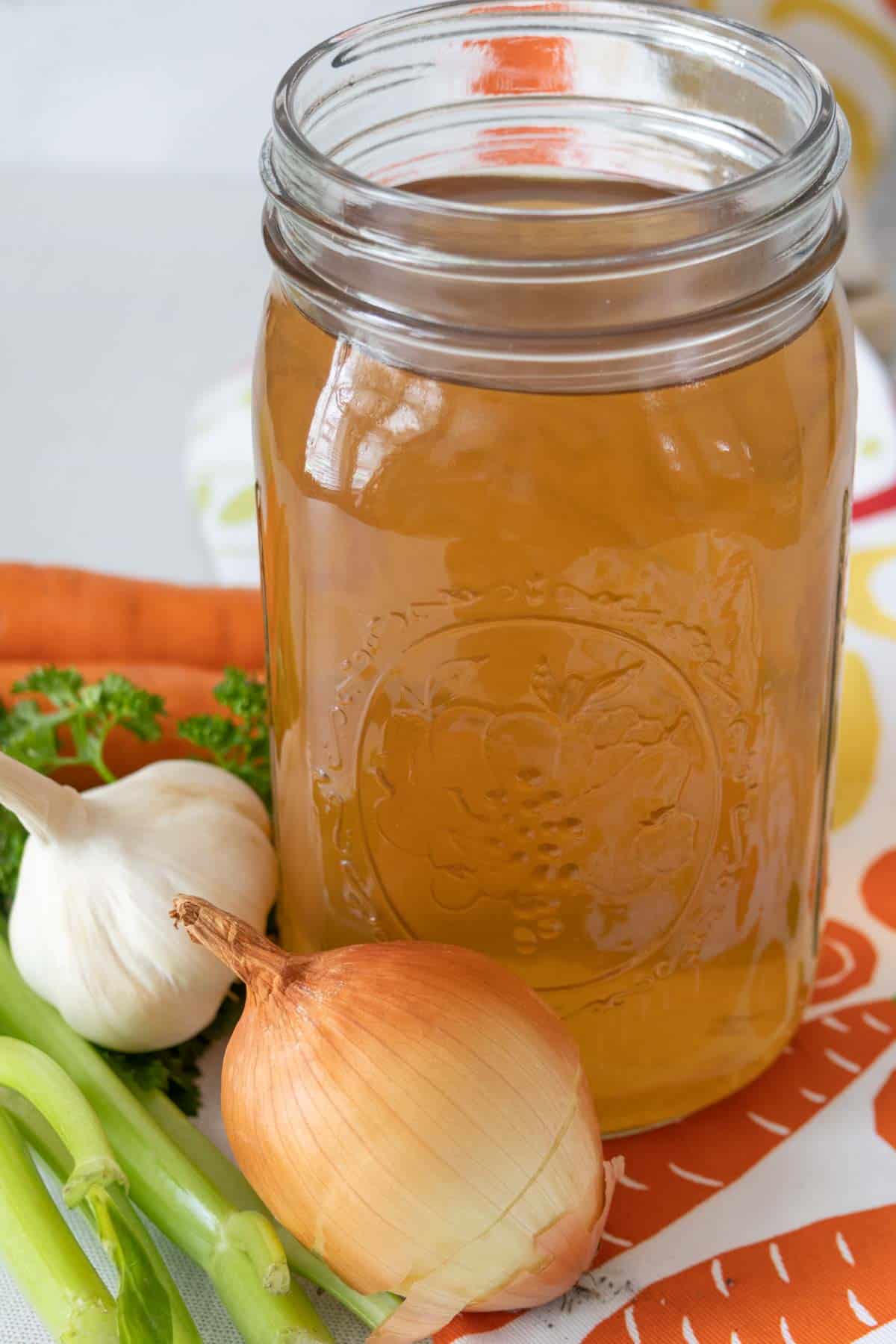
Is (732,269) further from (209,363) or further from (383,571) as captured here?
(209,363)

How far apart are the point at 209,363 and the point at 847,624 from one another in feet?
2.61

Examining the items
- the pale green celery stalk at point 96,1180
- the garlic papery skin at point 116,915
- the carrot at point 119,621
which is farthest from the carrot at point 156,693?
the pale green celery stalk at point 96,1180

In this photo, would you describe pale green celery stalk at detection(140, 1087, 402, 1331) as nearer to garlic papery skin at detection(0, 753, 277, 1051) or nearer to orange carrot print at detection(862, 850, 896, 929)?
garlic papery skin at detection(0, 753, 277, 1051)

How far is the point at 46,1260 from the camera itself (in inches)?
23.9

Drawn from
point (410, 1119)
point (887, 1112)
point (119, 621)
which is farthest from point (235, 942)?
point (119, 621)

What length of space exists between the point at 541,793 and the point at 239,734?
257 mm

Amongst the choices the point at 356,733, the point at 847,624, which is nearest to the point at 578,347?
the point at 356,733

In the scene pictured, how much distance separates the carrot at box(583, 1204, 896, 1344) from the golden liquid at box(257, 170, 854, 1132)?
0.09m

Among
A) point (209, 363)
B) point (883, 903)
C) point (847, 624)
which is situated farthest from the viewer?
point (209, 363)

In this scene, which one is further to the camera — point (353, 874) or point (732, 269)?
point (353, 874)

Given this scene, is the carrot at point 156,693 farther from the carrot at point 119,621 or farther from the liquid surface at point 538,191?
the liquid surface at point 538,191

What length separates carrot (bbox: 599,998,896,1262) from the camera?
69 cm

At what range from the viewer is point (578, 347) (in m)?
0.56

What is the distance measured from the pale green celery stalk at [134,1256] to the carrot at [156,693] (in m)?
0.27
